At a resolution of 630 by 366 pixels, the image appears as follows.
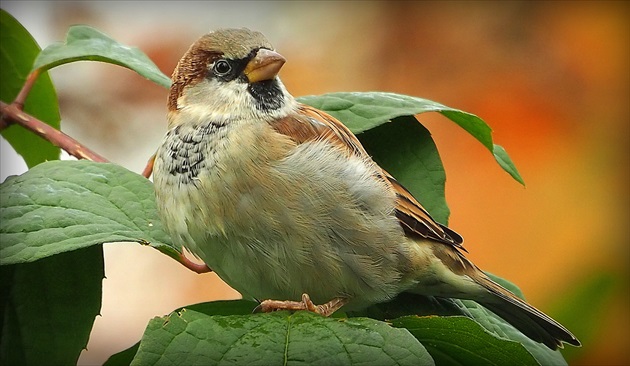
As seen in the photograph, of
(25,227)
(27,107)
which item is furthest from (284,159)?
(27,107)

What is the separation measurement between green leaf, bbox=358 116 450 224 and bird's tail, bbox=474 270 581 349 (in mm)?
95

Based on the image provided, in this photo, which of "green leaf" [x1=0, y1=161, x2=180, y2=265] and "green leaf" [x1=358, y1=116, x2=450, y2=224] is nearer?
"green leaf" [x1=0, y1=161, x2=180, y2=265]

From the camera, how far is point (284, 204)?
2.62ft

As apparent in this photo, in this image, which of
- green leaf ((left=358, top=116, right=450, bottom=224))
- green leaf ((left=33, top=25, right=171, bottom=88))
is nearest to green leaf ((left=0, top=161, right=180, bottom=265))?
green leaf ((left=33, top=25, right=171, bottom=88))

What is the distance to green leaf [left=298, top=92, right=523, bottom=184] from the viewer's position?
32.2 inches

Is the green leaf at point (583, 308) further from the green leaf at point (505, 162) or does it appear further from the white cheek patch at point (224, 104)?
the white cheek patch at point (224, 104)

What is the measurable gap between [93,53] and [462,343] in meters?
0.49

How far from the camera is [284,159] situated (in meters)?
0.84

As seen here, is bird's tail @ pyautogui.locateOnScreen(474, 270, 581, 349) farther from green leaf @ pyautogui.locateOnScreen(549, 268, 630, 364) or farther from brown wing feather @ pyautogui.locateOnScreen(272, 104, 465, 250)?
green leaf @ pyautogui.locateOnScreen(549, 268, 630, 364)

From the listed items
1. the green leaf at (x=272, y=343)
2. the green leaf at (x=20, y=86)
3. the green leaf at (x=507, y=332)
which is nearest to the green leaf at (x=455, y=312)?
the green leaf at (x=507, y=332)

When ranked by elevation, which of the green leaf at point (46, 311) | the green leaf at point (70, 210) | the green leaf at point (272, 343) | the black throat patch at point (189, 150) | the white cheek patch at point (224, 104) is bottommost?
the green leaf at point (272, 343)

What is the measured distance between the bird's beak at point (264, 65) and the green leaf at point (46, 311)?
0.83 ft

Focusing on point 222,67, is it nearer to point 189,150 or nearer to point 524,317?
point 189,150

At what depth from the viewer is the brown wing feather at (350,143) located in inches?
34.2
